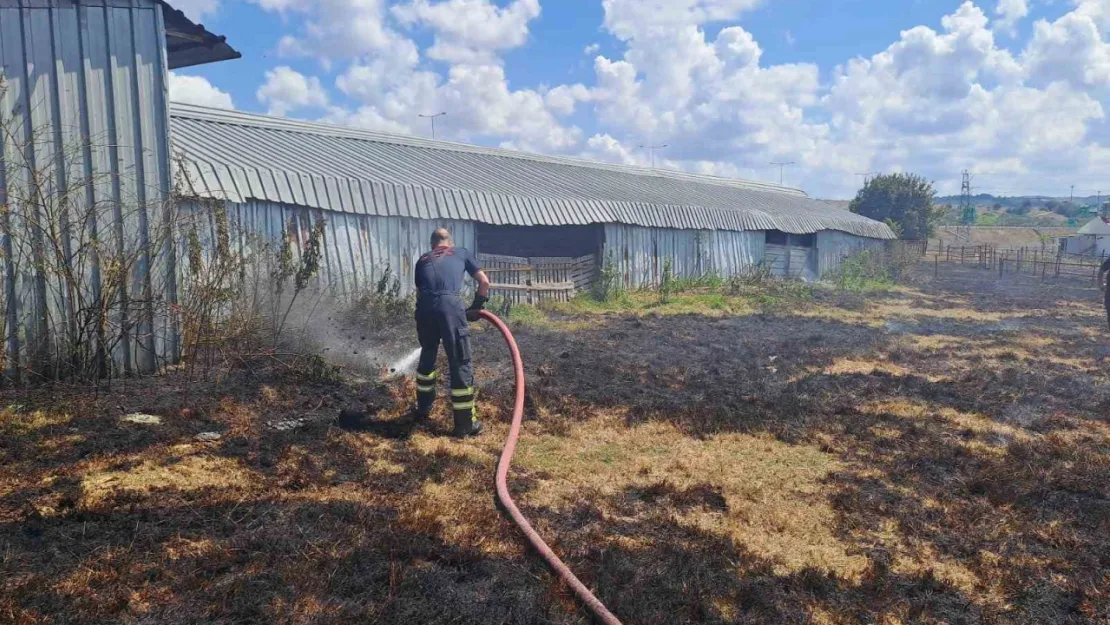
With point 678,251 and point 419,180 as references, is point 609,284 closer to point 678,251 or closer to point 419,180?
point 678,251

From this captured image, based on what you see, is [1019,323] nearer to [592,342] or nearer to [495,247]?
[592,342]

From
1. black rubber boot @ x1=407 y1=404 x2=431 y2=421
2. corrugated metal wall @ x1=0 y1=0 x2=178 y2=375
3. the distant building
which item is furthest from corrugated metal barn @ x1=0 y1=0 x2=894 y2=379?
the distant building

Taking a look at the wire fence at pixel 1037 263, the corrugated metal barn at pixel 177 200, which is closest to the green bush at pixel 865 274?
the corrugated metal barn at pixel 177 200

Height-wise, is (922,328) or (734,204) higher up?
(734,204)

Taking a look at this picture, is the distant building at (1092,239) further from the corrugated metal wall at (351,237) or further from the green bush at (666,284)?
the corrugated metal wall at (351,237)

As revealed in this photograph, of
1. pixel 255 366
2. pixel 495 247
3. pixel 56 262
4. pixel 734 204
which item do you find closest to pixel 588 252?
pixel 495 247

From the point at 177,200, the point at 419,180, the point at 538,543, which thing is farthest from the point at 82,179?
the point at 419,180

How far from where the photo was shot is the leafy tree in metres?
43.6

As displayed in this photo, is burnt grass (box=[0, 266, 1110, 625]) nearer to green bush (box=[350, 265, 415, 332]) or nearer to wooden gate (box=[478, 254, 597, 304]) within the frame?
green bush (box=[350, 265, 415, 332])

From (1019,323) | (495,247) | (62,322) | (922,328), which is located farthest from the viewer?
(495,247)

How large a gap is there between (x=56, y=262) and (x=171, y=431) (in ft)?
7.46

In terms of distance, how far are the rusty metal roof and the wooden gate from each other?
96cm

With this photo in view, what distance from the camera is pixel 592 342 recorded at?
10.8 m

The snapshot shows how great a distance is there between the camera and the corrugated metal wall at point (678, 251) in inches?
677
